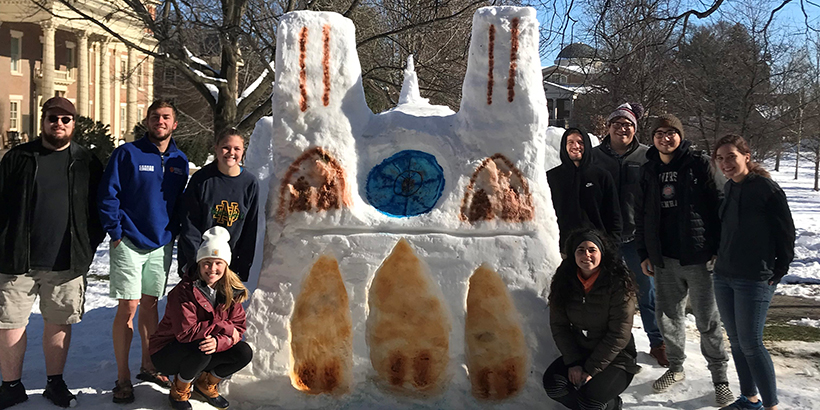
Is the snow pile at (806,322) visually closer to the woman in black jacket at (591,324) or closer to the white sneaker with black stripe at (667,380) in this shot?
the white sneaker with black stripe at (667,380)

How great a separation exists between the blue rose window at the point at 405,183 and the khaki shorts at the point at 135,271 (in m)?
1.35

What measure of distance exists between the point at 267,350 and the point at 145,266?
910mm

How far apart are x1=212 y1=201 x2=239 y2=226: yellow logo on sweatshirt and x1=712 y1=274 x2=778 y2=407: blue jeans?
9.38 ft

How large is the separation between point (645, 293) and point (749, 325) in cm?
141

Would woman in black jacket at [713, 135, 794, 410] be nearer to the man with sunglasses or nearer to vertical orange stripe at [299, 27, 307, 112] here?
vertical orange stripe at [299, 27, 307, 112]

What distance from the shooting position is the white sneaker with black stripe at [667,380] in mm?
4461

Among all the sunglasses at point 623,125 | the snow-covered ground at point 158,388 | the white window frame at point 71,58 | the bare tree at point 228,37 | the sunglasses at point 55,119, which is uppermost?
the white window frame at point 71,58

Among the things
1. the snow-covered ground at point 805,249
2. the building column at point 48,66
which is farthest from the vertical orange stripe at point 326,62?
the building column at point 48,66

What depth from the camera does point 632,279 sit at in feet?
12.3

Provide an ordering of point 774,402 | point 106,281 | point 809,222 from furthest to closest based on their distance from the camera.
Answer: point 809,222, point 106,281, point 774,402

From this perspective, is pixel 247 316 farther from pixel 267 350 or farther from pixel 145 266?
pixel 145 266

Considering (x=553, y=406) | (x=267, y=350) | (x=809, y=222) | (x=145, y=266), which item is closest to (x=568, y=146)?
(x=553, y=406)

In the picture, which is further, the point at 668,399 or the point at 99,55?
the point at 99,55

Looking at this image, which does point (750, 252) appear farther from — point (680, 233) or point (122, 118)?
point (122, 118)
